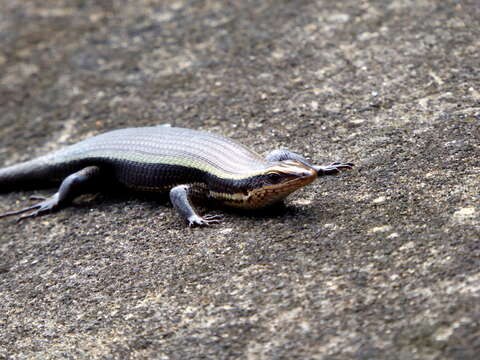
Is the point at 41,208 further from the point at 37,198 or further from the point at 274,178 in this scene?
the point at 274,178

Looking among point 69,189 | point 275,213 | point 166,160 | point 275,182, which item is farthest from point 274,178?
point 69,189

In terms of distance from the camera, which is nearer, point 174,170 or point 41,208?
point 174,170

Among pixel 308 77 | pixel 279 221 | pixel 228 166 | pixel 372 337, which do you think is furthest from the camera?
pixel 308 77

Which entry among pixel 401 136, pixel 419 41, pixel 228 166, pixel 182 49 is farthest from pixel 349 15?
pixel 228 166

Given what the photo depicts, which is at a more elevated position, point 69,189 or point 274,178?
point 274,178

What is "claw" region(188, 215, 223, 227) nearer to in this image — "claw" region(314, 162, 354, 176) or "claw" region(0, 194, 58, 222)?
"claw" region(314, 162, 354, 176)

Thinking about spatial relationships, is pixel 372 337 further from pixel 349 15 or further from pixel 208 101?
pixel 349 15

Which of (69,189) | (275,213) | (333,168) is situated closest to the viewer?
(275,213)

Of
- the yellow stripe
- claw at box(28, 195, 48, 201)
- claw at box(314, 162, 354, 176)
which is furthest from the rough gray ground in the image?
the yellow stripe
